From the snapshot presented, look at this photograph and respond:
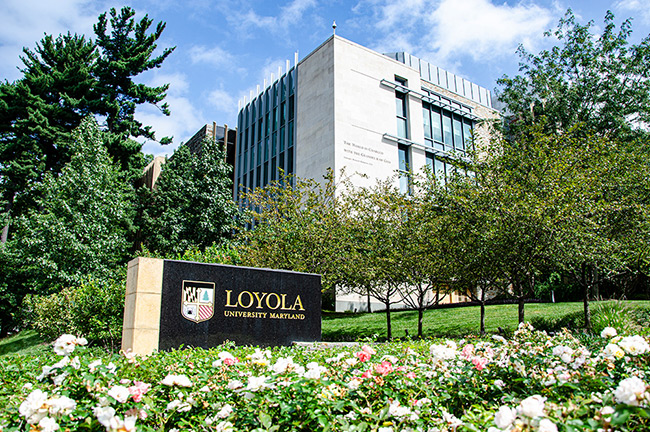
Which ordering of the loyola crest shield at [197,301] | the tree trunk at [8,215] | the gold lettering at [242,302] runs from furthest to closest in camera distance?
the tree trunk at [8,215], the gold lettering at [242,302], the loyola crest shield at [197,301]

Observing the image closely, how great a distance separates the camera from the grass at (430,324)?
16413 millimetres

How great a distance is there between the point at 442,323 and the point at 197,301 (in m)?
11.7

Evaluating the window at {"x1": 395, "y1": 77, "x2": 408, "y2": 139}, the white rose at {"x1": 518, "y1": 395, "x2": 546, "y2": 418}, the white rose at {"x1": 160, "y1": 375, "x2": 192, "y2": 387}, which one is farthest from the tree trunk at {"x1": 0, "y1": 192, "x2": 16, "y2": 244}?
the white rose at {"x1": 518, "y1": 395, "x2": 546, "y2": 418}

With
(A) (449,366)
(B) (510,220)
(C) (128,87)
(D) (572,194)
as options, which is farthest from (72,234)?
(A) (449,366)

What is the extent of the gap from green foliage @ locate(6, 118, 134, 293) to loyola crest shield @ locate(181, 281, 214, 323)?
14341mm

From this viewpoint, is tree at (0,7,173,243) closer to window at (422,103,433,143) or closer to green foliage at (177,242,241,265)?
green foliage at (177,242,241,265)

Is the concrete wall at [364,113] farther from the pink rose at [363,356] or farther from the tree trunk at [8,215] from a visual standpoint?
the pink rose at [363,356]

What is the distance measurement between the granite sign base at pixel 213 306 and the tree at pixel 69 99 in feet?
72.5

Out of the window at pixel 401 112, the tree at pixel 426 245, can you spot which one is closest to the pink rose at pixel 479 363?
the tree at pixel 426 245

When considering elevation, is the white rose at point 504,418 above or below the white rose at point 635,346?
below

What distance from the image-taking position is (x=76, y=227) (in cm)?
2258

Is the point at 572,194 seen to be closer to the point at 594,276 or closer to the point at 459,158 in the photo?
the point at 459,158

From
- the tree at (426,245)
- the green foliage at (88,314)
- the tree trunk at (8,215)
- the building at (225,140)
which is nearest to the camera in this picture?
the green foliage at (88,314)

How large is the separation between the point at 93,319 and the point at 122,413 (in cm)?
1237
